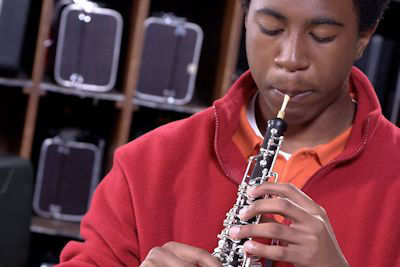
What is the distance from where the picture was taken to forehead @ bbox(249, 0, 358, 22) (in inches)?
51.4

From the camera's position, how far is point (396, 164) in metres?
1.43

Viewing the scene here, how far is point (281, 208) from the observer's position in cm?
116

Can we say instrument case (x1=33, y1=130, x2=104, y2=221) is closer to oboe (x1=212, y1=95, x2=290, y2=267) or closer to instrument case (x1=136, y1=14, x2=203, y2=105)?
instrument case (x1=136, y1=14, x2=203, y2=105)

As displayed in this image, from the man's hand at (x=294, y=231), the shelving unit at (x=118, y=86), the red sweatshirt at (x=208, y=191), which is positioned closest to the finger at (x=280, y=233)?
the man's hand at (x=294, y=231)

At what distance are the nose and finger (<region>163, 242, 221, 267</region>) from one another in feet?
1.08

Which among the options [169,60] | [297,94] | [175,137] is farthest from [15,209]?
[297,94]

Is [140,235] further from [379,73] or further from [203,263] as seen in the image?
[379,73]

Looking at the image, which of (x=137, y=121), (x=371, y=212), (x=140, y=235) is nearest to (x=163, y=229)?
(x=140, y=235)

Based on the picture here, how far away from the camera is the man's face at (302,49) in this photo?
1.32 metres

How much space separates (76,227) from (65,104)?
1.55 ft

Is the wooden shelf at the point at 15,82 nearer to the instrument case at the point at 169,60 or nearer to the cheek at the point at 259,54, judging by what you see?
the instrument case at the point at 169,60

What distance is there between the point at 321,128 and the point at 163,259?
1.28 ft

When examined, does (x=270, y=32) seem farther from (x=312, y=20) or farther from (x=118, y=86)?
(x=118, y=86)

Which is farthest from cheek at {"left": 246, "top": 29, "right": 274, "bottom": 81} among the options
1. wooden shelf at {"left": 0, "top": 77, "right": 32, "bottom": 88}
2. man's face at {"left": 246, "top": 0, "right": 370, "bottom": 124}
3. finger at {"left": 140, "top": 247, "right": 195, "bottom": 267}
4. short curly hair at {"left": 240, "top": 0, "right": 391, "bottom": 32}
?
wooden shelf at {"left": 0, "top": 77, "right": 32, "bottom": 88}
